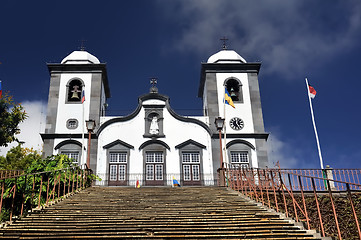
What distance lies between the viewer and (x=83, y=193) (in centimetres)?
1238

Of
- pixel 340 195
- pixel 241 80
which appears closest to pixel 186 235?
pixel 340 195

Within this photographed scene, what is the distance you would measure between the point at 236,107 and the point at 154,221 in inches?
595

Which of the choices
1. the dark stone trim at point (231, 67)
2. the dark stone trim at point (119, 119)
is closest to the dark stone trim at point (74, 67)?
the dark stone trim at point (119, 119)

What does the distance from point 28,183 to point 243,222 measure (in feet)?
23.9

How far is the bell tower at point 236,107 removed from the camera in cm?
2083

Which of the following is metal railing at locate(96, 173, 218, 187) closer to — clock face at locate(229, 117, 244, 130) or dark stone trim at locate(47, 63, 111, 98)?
clock face at locate(229, 117, 244, 130)

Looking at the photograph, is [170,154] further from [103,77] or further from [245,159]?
[103,77]

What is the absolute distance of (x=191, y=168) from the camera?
20.4 meters

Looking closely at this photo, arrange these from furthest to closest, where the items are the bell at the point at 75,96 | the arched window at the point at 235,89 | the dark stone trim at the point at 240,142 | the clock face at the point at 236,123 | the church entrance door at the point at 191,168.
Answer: the arched window at the point at 235,89
the bell at the point at 75,96
the clock face at the point at 236,123
the dark stone trim at the point at 240,142
the church entrance door at the point at 191,168

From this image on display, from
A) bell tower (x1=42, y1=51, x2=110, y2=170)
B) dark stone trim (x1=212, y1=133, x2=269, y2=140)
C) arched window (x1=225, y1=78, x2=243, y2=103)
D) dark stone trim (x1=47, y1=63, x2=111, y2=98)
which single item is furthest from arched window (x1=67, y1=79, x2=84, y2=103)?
arched window (x1=225, y1=78, x2=243, y2=103)

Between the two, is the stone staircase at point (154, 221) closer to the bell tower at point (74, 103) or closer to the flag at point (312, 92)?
the bell tower at point (74, 103)

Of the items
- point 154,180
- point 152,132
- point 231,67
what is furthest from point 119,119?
point 231,67

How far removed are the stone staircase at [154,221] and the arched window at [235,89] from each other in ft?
40.1

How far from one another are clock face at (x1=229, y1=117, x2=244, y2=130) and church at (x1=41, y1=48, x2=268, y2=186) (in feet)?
0.06
